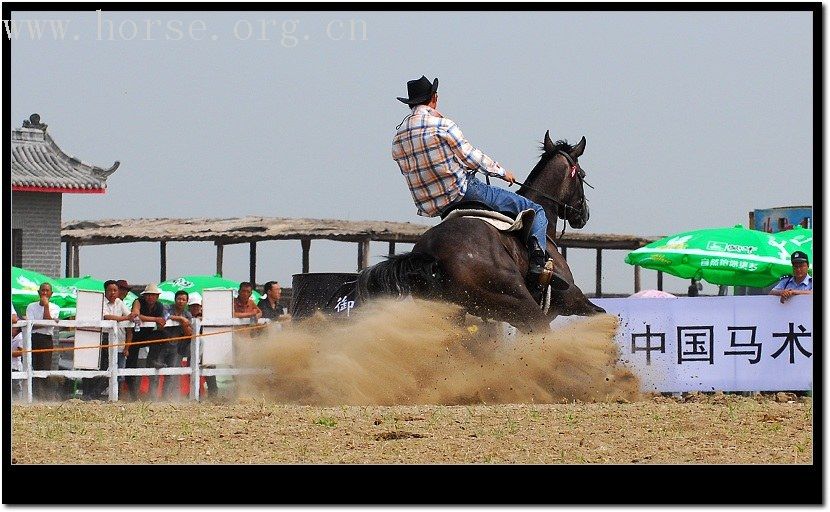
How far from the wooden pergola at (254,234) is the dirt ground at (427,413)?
12.8 m

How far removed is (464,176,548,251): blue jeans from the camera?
34.4ft

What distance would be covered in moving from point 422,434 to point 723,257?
31.5 ft

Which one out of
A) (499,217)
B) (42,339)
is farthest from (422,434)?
(42,339)

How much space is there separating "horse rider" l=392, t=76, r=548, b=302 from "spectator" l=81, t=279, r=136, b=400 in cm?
472

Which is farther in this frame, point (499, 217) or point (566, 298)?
point (566, 298)

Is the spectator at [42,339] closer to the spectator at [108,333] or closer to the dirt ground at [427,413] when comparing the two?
the spectator at [108,333]

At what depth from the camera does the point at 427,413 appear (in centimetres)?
872

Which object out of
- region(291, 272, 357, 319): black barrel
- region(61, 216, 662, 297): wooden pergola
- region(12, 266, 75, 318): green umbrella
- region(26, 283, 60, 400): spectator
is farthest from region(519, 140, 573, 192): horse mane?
region(61, 216, 662, 297): wooden pergola

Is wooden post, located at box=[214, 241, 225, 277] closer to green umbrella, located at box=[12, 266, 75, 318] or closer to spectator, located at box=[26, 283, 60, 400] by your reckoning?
green umbrella, located at box=[12, 266, 75, 318]

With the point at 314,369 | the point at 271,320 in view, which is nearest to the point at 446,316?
the point at 314,369

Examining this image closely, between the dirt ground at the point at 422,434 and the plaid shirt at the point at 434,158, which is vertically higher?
the plaid shirt at the point at 434,158

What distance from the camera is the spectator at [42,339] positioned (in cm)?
1372

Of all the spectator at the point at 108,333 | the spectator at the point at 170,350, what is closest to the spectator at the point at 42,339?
the spectator at the point at 108,333

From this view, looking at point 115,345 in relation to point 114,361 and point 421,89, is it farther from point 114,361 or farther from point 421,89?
point 421,89
